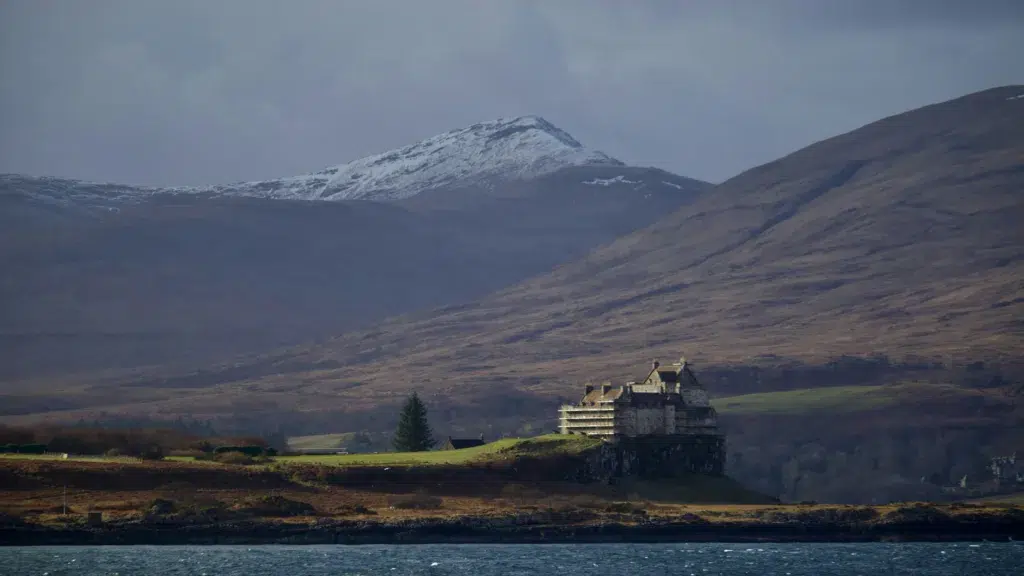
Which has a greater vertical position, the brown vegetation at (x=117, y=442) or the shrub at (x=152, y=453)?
the brown vegetation at (x=117, y=442)

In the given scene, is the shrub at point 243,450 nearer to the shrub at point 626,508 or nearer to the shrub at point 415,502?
the shrub at point 415,502

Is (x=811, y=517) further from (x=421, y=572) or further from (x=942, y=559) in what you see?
(x=421, y=572)

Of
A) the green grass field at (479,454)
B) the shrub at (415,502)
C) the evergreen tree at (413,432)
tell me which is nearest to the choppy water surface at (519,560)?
the shrub at (415,502)

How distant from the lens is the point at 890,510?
136 metres

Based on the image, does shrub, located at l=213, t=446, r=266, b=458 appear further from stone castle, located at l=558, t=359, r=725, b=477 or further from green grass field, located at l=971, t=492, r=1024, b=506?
green grass field, located at l=971, t=492, r=1024, b=506

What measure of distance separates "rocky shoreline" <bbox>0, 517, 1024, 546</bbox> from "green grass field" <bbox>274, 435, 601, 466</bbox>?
604 inches

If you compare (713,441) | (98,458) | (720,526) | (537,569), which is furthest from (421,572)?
(713,441)

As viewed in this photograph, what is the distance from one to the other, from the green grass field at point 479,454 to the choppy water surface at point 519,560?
1758 centimetres

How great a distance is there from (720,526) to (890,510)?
15003 millimetres

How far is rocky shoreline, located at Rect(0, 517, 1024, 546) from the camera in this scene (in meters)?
117

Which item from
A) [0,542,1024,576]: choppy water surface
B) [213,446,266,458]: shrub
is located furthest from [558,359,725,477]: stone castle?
[213,446,266,458]: shrub

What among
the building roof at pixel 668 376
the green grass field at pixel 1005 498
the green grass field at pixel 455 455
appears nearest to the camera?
the green grass field at pixel 455 455

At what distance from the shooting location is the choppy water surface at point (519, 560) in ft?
336

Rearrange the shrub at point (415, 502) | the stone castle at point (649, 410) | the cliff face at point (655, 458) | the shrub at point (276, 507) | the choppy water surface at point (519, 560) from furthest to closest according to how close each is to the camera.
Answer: the stone castle at point (649, 410) < the cliff face at point (655, 458) < the shrub at point (415, 502) < the shrub at point (276, 507) < the choppy water surface at point (519, 560)
